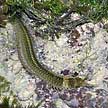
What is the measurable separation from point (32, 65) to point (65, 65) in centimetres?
31

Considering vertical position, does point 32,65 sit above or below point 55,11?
below

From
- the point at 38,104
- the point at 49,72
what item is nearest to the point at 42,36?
the point at 49,72

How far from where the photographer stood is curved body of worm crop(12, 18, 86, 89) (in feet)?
13.1

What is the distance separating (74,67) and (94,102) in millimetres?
394

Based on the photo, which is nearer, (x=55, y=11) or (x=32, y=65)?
(x=32, y=65)

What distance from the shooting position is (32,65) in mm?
4109

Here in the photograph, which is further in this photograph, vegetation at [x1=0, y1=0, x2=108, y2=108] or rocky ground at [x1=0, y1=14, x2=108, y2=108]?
vegetation at [x1=0, y1=0, x2=108, y2=108]

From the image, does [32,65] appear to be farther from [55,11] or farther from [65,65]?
[55,11]

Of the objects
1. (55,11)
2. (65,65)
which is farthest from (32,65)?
(55,11)

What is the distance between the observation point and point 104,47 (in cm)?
424

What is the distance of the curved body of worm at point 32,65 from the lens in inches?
157

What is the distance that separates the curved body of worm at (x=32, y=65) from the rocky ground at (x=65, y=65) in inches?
1.9

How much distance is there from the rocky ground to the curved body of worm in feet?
0.16

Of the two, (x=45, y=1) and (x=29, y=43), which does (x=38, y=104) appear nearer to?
(x=29, y=43)
